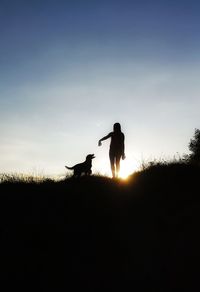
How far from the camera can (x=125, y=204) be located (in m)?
15.1

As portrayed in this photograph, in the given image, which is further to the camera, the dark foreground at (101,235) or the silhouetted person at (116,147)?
the silhouetted person at (116,147)

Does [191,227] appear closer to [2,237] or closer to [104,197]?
[104,197]

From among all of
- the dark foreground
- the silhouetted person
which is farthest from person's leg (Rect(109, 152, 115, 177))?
the dark foreground

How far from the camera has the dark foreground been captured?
11.0m

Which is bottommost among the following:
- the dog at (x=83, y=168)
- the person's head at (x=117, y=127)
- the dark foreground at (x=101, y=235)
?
the dark foreground at (x=101, y=235)

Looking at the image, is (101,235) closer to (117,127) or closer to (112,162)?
(112,162)

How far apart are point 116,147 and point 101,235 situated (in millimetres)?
7755

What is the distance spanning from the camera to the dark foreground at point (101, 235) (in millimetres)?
10969

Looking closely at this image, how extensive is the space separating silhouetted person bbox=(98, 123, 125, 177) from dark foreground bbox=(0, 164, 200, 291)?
3158 mm

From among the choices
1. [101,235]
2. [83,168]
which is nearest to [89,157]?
[83,168]

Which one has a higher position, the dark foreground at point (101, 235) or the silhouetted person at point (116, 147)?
the silhouetted person at point (116, 147)

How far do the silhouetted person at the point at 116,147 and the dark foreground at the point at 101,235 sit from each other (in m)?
3.16

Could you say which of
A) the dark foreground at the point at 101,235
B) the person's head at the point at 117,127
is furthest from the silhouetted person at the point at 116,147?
the dark foreground at the point at 101,235

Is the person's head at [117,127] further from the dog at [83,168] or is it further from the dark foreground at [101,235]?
the dark foreground at [101,235]
